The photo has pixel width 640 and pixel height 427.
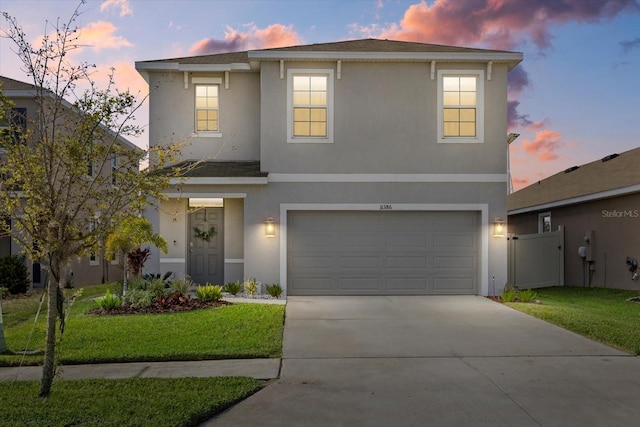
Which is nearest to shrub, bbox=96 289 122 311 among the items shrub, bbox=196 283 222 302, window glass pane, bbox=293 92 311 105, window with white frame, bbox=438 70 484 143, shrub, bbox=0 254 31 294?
shrub, bbox=196 283 222 302

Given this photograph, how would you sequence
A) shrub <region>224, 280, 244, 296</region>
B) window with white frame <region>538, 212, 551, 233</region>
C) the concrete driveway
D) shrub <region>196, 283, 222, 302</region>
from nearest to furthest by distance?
the concrete driveway < shrub <region>196, 283, 222, 302</region> < shrub <region>224, 280, 244, 296</region> < window with white frame <region>538, 212, 551, 233</region>

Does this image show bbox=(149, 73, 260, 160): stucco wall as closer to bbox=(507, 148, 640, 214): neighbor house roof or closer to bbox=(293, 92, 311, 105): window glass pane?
bbox=(293, 92, 311, 105): window glass pane

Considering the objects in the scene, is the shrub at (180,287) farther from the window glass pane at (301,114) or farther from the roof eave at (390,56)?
the roof eave at (390,56)


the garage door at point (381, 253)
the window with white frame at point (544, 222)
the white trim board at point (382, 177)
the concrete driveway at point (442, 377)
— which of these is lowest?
the concrete driveway at point (442, 377)

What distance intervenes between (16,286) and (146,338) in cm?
947

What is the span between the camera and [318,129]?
13.5 meters

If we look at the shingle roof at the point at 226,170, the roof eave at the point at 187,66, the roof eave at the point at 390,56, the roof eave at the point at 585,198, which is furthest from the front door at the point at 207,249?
the roof eave at the point at 585,198

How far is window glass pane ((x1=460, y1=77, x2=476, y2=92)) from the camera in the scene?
13.5m

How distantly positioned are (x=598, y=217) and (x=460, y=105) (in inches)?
253

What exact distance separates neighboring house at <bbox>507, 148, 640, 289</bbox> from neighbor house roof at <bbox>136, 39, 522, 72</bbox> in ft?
17.6

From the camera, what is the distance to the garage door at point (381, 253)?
13414 mm

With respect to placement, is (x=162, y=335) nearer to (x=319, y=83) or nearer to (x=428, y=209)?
(x=428, y=209)

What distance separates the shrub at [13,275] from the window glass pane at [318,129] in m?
9.33

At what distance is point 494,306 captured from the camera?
1164cm
